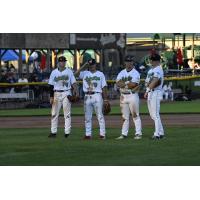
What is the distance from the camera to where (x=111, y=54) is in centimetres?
5812

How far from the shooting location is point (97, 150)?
49.0ft

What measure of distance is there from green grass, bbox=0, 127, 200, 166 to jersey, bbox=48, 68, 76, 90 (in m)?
1.28

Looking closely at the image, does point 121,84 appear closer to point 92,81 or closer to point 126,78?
point 126,78

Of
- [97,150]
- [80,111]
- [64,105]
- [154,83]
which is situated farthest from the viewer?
[80,111]

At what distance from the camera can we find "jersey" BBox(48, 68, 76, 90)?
17922 mm

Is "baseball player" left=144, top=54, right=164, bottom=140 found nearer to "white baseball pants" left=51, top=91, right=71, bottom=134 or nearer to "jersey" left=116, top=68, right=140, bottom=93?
"jersey" left=116, top=68, right=140, bottom=93

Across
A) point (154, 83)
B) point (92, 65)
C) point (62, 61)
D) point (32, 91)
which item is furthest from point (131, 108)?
point (32, 91)

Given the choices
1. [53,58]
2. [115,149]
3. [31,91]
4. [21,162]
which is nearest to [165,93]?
[31,91]

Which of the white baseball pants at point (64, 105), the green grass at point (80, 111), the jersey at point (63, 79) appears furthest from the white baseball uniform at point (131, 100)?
the green grass at point (80, 111)

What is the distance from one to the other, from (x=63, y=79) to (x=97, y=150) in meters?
3.47

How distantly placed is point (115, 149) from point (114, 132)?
4.76 metres

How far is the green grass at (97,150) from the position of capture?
1285cm

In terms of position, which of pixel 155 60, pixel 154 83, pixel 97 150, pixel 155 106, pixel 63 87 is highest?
pixel 155 60

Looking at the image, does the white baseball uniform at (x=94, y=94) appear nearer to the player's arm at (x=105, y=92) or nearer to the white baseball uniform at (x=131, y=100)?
the player's arm at (x=105, y=92)
